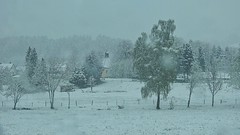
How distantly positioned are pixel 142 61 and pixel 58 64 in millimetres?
15870

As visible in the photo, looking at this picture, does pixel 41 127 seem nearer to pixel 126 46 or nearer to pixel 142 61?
pixel 142 61

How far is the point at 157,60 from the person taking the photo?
170 ft

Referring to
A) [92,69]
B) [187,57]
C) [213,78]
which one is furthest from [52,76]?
[187,57]

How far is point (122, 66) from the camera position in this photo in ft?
427

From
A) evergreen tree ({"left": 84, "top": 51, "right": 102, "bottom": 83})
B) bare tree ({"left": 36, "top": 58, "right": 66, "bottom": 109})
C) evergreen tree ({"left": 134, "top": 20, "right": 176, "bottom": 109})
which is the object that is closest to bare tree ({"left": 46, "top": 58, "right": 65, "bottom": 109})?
bare tree ({"left": 36, "top": 58, "right": 66, "bottom": 109})

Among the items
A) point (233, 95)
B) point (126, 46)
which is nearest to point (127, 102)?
point (233, 95)

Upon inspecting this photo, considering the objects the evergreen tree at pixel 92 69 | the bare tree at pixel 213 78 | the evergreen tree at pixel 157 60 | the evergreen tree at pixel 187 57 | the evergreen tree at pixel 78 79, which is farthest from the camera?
the evergreen tree at pixel 92 69

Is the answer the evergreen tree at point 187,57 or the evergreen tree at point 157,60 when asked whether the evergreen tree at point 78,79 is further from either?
the evergreen tree at point 157,60

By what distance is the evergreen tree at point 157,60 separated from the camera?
169 ft

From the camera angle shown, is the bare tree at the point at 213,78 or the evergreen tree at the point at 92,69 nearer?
the bare tree at the point at 213,78

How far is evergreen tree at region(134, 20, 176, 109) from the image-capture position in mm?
51594

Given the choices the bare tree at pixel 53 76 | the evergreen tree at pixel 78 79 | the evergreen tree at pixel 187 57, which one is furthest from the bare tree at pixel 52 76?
the evergreen tree at pixel 187 57

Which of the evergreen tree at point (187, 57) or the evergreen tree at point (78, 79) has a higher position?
the evergreen tree at point (187, 57)

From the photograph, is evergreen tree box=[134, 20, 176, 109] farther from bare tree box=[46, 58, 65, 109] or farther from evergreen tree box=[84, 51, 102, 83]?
evergreen tree box=[84, 51, 102, 83]
